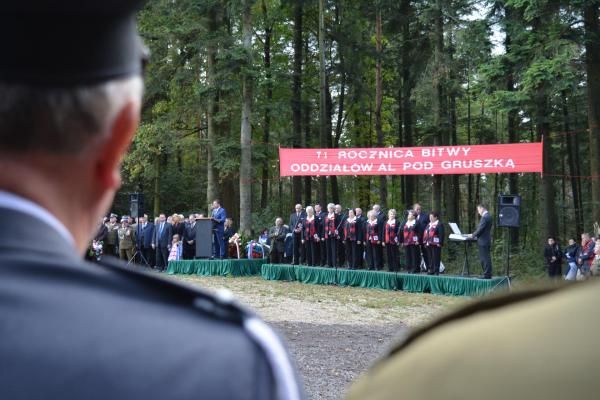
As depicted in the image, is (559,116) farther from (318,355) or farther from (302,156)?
(318,355)

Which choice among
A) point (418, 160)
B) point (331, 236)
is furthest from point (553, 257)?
point (331, 236)

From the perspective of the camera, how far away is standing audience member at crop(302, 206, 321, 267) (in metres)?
17.9

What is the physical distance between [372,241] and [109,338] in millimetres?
16191

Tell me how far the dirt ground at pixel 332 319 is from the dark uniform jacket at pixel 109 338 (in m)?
4.47

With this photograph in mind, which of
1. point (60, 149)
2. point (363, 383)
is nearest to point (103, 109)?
point (60, 149)

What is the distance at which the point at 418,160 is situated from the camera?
1656 centimetres

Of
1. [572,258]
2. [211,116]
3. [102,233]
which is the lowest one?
[572,258]

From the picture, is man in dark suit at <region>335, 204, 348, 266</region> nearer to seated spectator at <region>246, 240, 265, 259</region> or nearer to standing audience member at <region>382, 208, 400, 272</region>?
standing audience member at <region>382, 208, 400, 272</region>

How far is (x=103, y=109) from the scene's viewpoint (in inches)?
35.4

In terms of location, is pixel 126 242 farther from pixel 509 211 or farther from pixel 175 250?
pixel 509 211

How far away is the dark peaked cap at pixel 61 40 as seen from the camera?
0.82 metres

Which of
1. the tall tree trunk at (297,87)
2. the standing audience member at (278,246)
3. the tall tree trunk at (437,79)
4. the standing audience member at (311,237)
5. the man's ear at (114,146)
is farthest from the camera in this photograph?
the tall tree trunk at (297,87)

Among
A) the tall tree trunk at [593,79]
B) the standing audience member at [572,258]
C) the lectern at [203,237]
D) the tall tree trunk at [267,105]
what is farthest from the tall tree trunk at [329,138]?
the standing audience member at [572,258]

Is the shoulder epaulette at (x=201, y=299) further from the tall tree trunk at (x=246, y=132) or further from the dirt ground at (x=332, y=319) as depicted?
the tall tree trunk at (x=246, y=132)
